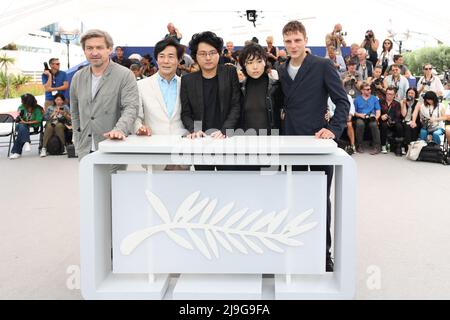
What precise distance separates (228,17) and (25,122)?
6.89 m

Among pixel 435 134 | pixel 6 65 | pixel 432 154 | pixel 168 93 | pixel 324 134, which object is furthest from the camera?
pixel 6 65

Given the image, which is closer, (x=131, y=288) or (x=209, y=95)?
(x=131, y=288)

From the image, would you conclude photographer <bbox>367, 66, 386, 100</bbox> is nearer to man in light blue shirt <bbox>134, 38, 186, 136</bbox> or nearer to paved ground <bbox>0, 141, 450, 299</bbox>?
paved ground <bbox>0, 141, 450, 299</bbox>

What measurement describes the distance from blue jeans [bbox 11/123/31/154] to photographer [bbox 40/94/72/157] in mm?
348

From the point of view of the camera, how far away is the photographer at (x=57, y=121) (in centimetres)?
912

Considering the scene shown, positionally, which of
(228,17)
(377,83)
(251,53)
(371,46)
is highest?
(228,17)

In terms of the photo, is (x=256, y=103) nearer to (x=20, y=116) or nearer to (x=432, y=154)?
A: (x=432, y=154)

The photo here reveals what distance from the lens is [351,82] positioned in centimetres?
956

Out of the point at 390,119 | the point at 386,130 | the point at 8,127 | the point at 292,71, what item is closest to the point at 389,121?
the point at 390,119

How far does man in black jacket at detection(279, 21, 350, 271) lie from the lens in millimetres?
3186

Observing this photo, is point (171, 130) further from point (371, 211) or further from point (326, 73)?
point (371, 211)

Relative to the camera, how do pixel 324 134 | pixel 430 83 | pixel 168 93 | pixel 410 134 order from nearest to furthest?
pixel 324 134 → pixel 168 93 → pixel 410 134 → pixel 430 83

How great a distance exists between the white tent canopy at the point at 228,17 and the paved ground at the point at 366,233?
15.0 ft
